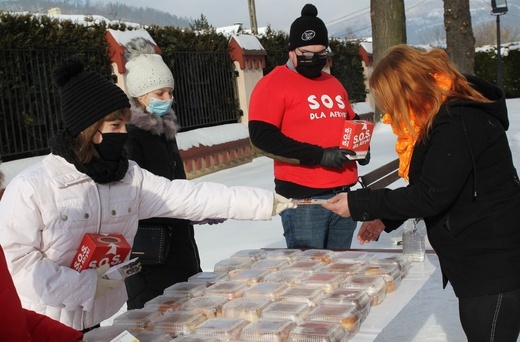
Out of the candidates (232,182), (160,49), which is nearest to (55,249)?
(232,182)

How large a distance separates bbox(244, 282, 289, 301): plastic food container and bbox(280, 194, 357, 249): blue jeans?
1.11 meters

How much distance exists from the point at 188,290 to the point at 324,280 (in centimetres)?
52

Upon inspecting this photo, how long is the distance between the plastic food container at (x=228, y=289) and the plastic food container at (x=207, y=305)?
0.11ft

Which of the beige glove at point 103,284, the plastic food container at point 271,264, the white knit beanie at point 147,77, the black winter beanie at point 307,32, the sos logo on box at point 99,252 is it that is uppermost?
the black winter beanie at point 307,32

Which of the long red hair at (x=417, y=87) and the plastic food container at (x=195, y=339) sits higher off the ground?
the long red hair at (x=417, y=87)

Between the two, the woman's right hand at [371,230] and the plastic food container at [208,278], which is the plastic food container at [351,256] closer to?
the woman's right hand at [371,230]

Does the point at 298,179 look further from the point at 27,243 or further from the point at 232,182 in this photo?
the point at 232,182

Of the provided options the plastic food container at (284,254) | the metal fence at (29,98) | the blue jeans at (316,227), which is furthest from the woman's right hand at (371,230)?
the metal fence at (29,98)

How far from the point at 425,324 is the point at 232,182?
6.23 metres

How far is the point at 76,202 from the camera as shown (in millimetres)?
2195

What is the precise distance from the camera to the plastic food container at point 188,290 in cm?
235

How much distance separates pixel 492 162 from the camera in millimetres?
2201

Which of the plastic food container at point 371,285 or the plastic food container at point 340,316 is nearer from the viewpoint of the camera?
the plastic food container at point 340,316

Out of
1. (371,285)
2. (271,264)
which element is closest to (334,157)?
(271,264)
